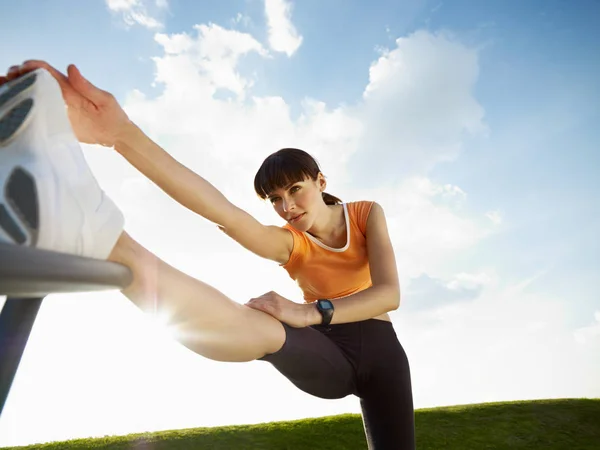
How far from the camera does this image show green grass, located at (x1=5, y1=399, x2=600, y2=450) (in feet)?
24.0

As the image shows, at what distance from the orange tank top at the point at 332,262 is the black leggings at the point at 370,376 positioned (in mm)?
240

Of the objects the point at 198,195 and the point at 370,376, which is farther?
the point at 370,376

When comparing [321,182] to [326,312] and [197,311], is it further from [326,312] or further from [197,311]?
[197,311]

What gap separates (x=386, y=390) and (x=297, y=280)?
2.30ft

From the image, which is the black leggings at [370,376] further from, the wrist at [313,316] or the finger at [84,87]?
the finger at [84,87]

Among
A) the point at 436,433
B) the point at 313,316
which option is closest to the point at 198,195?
the point at 313,316

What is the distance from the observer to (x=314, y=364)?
193 centimetres

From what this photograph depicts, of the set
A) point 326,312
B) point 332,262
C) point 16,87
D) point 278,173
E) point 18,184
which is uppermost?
point 278,173

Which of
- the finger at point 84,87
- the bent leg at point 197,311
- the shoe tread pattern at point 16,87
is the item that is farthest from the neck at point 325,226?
the shoe tread pattern at point 16,87

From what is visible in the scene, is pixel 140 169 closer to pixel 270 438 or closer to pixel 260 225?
pixel 260 225

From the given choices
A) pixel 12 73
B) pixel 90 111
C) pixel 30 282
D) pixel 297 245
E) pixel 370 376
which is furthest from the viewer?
pixel 297 245

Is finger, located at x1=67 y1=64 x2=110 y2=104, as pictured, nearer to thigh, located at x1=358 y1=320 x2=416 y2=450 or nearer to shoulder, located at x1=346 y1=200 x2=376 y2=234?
shoulder, located at x1=346 y1=200 x2=376 y2=234

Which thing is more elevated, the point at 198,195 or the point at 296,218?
the point at 296,218

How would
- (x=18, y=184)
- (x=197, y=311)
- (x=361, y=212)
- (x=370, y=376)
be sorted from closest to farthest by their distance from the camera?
(x=18, y=184)
(x=197, y=311)
(x=370, y=376)
(x=361, y=212)
